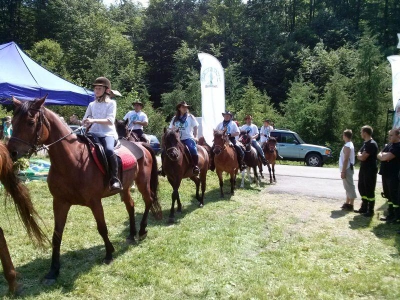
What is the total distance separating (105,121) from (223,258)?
8.93ft

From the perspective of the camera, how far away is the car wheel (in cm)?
2145

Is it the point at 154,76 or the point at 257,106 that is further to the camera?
the point at 154,76

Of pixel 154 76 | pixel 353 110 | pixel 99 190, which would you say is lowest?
pixel 99 190

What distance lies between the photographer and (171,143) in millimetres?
7746

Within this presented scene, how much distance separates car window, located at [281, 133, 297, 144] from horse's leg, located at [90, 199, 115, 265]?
18.1 m

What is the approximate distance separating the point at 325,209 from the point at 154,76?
38817 millimetres

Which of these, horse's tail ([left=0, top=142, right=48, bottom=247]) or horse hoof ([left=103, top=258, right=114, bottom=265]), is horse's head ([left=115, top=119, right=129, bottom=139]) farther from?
horse's tail ([left=0, top=142, right=48, bottom=247])

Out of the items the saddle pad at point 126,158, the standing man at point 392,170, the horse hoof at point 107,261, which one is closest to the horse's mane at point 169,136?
the saddle pad at point 126,158

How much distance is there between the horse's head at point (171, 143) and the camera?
761 centimetres

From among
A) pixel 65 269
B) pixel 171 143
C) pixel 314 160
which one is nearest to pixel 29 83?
pixel 171 143

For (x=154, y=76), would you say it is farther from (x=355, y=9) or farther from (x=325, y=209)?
(x=325, y=209)

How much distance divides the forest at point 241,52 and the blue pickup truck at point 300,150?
4742 mm

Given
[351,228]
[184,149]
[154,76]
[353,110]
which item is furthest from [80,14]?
[351,228]

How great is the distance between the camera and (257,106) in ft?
101
